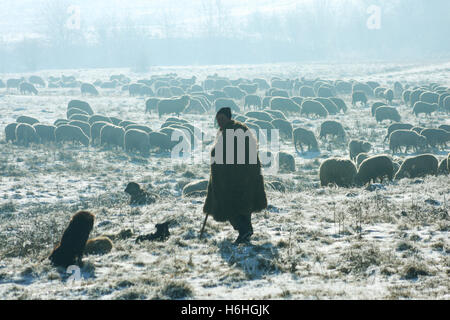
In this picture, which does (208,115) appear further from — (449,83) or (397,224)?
(449,83)

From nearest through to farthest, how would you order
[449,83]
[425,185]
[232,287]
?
[232,287] → [425,185] → [449,83]

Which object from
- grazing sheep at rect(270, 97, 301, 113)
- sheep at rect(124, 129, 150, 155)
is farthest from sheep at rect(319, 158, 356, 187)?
grazing sheep at rect(270, 97, 301, 113)

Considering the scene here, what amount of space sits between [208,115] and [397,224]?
25.0 m

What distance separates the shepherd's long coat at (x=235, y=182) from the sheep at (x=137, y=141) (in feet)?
46.0

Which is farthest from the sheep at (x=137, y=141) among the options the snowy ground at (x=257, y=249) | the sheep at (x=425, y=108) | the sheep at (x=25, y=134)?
the sheep at (x=425, y=108)

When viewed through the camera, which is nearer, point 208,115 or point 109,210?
point 109,210

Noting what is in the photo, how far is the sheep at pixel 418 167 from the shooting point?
13.0 meters

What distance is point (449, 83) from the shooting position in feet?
152

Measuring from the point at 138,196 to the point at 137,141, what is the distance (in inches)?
374

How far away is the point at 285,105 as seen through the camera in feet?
101

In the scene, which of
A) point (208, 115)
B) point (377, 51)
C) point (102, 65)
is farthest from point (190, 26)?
point (208, 115)

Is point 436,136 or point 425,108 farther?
point 425,108

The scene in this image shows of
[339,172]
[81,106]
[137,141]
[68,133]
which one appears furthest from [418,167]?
[81,106]

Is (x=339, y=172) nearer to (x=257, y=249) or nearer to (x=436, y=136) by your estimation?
(x=257, y=249)
